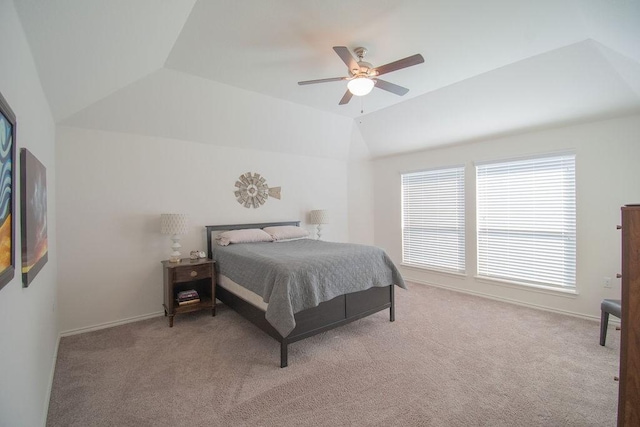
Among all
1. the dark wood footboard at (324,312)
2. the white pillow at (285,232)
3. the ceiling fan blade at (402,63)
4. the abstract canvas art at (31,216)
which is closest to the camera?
the abstract canvas art at (31,216)

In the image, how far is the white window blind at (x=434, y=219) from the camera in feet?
14.9

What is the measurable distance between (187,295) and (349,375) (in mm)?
2196

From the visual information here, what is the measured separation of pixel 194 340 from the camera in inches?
113

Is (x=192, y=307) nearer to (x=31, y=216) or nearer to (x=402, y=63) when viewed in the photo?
(x=31, y=216)

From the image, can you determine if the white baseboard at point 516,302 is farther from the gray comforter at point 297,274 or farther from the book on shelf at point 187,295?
the book on shelf at point 187,295

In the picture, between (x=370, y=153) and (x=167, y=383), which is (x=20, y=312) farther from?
(x=370, y=153)

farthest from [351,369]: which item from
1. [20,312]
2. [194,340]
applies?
[20,312]

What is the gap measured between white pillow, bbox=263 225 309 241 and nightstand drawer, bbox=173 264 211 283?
107cm

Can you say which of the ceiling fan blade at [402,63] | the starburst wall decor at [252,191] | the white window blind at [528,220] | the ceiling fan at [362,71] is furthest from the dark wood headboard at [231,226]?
the white window blind at [528,220]

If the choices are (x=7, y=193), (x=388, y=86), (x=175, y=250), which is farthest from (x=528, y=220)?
(x=7, y=193)

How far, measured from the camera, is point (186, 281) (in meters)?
3.45

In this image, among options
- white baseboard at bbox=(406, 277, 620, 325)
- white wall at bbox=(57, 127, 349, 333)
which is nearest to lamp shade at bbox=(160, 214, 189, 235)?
white wall at bbox=(57, 127, 349, 333)

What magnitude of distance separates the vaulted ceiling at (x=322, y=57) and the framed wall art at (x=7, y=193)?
726 millimetres

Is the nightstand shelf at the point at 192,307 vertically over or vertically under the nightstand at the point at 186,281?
under
